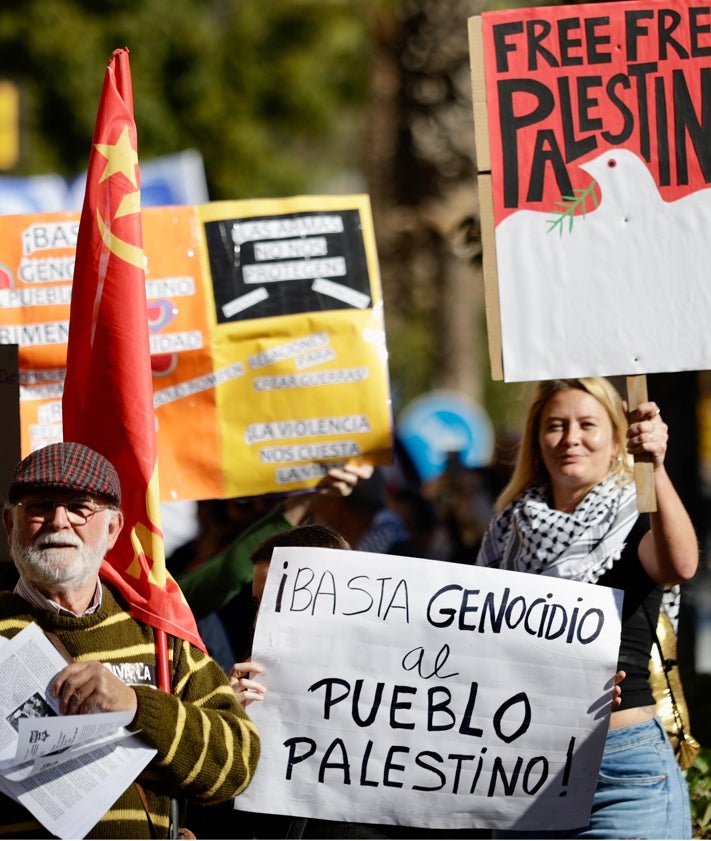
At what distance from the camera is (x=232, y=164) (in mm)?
20562

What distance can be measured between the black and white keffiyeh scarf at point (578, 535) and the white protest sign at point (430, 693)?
6.6 inches

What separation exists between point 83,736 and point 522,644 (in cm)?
113

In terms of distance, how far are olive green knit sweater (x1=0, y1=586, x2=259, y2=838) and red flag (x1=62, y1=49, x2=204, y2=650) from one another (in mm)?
284

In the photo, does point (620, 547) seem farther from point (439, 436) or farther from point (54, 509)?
point (439, 436)

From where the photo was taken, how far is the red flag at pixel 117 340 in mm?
3711

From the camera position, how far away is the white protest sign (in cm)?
358

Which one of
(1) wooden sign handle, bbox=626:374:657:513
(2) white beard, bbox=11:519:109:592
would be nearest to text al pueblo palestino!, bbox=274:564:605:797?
(1) wooden sign handle, bbox=626:374:657:513

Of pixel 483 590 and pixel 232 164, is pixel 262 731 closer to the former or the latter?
pixel 483 590

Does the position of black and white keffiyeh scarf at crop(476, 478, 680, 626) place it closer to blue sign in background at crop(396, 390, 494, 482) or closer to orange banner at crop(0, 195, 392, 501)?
orange banner at crop(0, 195, 392, 501)

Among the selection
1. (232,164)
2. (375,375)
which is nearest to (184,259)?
(375,375)

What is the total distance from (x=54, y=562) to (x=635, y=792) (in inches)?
63.0

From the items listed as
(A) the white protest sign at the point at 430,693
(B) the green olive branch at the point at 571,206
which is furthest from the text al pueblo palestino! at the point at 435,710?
(B) the green olive branch at the point at 571,206

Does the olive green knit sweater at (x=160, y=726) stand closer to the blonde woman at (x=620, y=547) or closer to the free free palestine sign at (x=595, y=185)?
the blonde woman at (x=620, y=547)

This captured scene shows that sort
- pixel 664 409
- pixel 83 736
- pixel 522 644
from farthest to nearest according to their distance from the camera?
pixel 664 409 < pixel 522 644 < pixel 83 736
